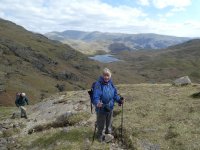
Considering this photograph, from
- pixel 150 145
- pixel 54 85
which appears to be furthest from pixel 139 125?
pixel 54 85

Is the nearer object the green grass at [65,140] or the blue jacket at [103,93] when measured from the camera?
the blue jacket at [103,93]

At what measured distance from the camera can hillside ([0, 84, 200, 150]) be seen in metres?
20.2

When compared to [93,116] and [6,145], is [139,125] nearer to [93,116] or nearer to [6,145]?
[93,116]

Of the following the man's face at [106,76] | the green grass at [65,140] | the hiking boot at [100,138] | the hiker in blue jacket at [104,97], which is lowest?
the green grass at [65,140]

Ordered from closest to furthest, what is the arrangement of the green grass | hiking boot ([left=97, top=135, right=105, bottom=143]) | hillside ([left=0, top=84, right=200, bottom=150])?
hiking boot ([left=97, top=135, right=105, bottom=143])
the green grass
hillside ([left=0, top=84, right=200, bottom=150])

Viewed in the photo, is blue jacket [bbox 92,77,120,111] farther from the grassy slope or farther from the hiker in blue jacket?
the grassy slope

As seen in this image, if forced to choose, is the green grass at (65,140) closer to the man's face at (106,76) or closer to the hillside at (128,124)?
the hillside at (128,124)

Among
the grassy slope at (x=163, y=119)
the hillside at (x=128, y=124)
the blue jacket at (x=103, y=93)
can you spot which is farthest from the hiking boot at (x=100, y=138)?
the blue jacket at (x=103, y=93)

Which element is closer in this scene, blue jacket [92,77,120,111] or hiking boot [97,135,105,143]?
blue jacket [92,77,120,111]

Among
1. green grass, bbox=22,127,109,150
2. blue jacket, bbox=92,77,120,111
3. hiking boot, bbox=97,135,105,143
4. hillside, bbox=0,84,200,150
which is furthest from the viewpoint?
hillside, bbox=0,84,200,150

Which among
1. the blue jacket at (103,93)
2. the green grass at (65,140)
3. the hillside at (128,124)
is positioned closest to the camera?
the blue jacket at (103,93)

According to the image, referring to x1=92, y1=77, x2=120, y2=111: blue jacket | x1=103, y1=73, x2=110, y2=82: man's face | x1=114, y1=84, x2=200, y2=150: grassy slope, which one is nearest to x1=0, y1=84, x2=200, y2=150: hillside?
x1=114, y1=84, x2=200, y2=150: grassy slope

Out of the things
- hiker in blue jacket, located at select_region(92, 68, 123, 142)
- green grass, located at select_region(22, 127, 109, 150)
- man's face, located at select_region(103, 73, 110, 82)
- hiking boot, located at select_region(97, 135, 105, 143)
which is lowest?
green grass, located at select_region(22, 127, 109, 150)

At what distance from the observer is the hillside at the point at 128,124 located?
20.2 m
